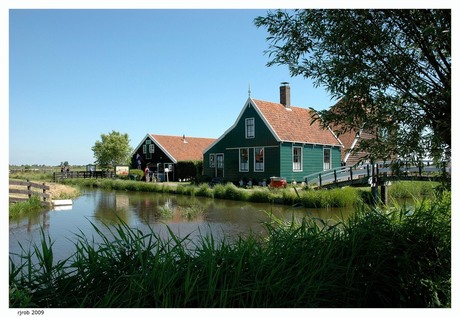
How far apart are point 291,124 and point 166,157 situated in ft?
31.4

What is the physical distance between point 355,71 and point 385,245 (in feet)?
6.18

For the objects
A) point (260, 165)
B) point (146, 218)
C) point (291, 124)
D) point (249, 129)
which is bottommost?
point (146, 218)

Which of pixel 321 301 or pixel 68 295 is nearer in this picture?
pixel 68 295

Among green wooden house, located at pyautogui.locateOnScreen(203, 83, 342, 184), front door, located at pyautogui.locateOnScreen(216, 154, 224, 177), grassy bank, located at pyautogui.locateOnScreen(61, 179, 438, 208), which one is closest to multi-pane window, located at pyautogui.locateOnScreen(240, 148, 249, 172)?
green wooden house, located at pyautogui.locateOnScreen(203, 83, 342, 184)

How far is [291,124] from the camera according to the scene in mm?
21531

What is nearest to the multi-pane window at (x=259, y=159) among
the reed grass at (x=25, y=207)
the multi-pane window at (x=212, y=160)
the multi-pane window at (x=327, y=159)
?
the multi-pane window at (x=212, y=160)

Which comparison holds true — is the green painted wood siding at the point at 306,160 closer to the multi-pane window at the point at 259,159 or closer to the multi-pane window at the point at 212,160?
the multi-pane window at the point at 259,159

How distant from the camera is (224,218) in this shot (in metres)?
11.5

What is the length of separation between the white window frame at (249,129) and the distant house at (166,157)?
18.0 ft

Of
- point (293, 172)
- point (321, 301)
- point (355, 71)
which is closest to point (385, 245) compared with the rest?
point (321, 301)

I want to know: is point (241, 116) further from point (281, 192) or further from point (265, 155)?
point (281, 192)

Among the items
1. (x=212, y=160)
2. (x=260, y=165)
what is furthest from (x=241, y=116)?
(x=212, y=160)

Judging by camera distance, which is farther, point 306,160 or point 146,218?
point 306,160
